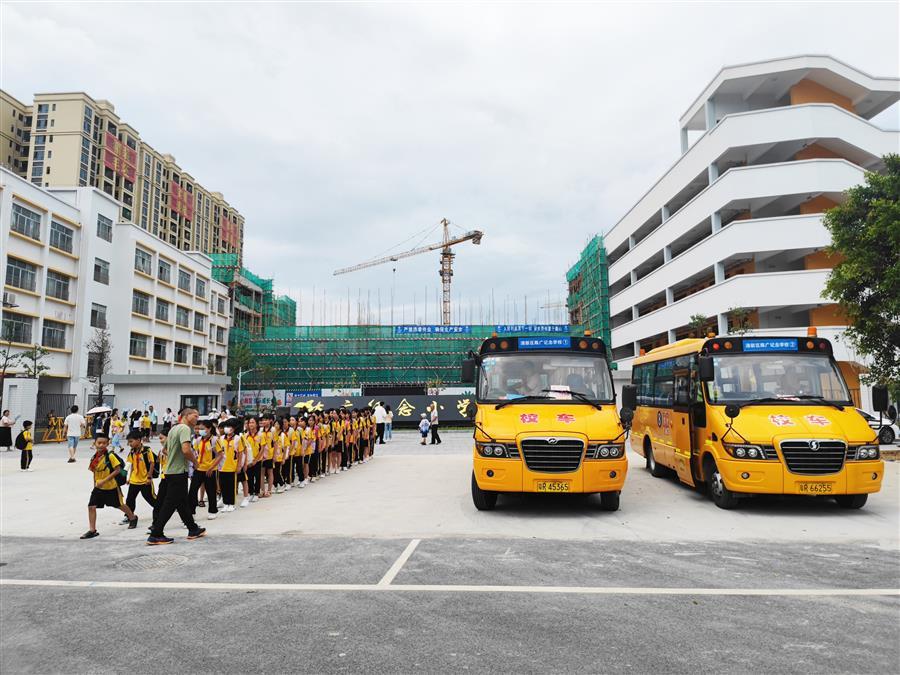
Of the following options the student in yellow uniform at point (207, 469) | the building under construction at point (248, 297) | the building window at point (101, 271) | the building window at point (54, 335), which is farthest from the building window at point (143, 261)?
the student in yellow uniform at point (207, 469)

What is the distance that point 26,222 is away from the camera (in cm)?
3575

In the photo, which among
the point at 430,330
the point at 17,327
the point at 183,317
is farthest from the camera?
the point at 430,330

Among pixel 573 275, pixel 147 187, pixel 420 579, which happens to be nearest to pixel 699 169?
pixel 573 275

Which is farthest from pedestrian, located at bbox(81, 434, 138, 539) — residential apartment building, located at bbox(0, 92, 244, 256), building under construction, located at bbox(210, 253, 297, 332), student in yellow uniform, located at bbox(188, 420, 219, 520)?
building under construction, located at bbox(210, 253, 297, 332)

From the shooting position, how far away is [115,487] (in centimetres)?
839

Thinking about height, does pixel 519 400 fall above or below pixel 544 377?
below

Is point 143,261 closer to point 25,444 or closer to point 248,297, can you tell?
point 248,297

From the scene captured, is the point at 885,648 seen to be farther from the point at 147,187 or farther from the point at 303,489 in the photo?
the point at 147,187

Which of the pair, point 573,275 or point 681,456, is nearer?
point 681,456

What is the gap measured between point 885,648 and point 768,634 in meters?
0.73

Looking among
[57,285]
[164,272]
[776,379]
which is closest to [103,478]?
[776,379]

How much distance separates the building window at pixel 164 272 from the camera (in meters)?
51.2

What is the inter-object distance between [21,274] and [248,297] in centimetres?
4228

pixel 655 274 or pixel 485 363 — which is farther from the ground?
pixel 655 274
